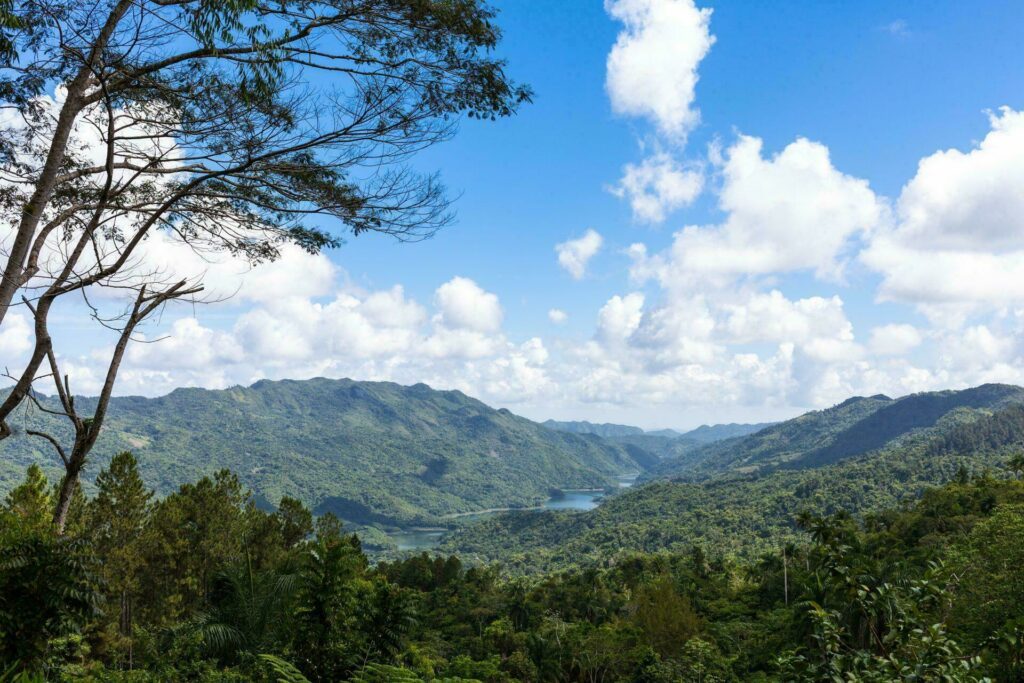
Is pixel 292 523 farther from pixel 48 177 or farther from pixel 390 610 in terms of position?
pixel 48 177

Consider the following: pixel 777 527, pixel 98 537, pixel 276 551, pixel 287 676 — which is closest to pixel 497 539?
pixel 777 527

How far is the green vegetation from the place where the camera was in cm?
350

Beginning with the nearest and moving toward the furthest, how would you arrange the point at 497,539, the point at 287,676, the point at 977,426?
1. the point at 287,676
2. the point at 977,426
3. the point at 497,539

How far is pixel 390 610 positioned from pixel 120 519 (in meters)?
14.0

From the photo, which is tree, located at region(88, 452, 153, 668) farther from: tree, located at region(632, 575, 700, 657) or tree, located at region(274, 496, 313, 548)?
tree, located at region(632, 575, 700, 657)

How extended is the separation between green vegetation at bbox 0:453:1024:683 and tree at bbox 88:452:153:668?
2.3 inches

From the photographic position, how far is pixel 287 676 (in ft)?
20.8

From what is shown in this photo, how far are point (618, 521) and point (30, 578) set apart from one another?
14023 centimetres

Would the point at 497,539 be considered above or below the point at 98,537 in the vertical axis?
below

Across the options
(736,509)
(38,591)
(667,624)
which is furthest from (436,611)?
(736,509)

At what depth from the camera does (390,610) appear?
35.6ft

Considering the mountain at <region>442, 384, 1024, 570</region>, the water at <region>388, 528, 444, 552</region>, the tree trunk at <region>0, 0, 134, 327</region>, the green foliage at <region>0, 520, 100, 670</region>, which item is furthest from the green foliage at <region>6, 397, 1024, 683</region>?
the water at <region>388, 528, 444, 552</region>

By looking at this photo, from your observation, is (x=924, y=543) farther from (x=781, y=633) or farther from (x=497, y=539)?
(x=497, y=539)

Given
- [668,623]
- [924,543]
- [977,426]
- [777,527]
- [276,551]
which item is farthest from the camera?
[977,426]
